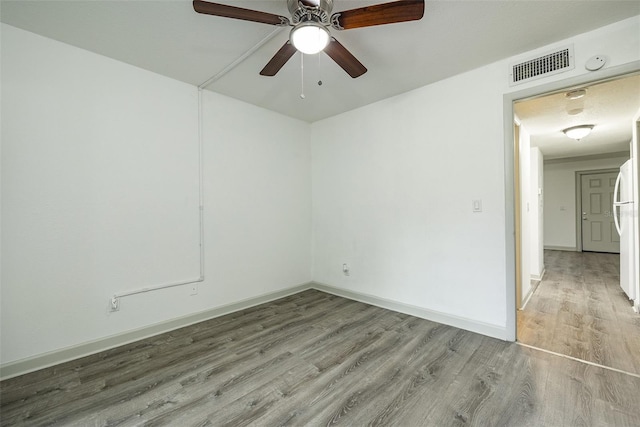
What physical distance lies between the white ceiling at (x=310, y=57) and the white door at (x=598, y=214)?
701 centimetres

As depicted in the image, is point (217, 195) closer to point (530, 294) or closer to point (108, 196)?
point (108, 196)

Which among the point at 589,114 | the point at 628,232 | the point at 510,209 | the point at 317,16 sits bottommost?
the point at 628,232

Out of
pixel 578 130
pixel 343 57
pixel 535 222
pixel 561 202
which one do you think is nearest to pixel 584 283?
pixel 535 222

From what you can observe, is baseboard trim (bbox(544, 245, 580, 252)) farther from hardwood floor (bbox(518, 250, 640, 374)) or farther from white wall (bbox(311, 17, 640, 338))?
white wall (bbox(311, 17, 640, 338))

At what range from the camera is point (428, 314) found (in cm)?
295

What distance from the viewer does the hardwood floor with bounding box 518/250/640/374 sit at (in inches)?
88.1

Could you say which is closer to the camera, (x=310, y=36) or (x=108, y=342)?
(x=310, y=36)

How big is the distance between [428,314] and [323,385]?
1.63 meters

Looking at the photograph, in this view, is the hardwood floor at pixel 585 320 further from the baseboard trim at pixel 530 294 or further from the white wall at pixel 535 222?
the white wall at pixel 535 222

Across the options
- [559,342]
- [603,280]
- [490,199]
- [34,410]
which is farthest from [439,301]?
[603,280]

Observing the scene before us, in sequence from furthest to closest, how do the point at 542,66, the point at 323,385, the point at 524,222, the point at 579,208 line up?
the point at 579,208, the point at 524,222, the point at 542,66, the point at 323,385

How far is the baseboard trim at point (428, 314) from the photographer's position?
2.52 m

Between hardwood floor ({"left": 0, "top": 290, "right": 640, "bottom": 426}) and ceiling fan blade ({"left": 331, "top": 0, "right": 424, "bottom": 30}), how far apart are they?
232 cm

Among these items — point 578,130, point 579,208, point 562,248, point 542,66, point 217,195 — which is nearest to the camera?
point 542,66
